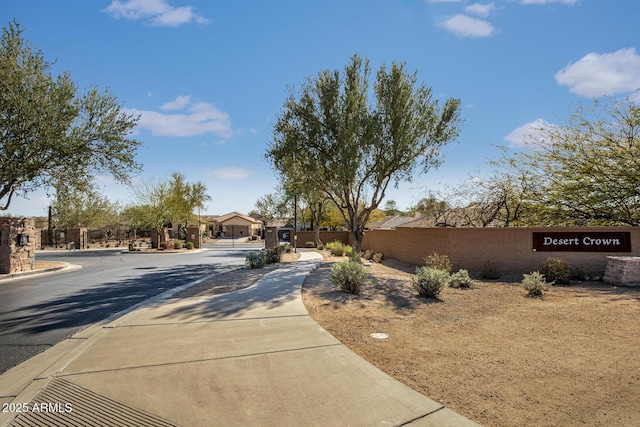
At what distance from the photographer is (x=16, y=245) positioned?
1541cm

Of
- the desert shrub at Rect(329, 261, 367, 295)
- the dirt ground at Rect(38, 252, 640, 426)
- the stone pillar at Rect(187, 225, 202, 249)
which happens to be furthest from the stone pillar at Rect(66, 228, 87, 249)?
the desert shrub at Rect(329, 261, 367, 295)

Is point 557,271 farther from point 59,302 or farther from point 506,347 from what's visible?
point 59,302

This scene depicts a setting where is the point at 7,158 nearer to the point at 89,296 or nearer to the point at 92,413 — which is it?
the point at 89,296

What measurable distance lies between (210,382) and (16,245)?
16.4m

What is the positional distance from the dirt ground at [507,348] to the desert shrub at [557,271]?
1.84m

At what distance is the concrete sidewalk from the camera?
3312 mm

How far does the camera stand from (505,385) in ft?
13.4

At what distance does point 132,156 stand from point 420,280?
15984 mm

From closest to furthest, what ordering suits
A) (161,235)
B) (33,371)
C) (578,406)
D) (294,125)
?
(578,406) < (33,371) < (294,125) < (161,235)

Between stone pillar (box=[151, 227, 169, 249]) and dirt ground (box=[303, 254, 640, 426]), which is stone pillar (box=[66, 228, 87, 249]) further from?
dirt ground (box=[303, 254, 640, 426])

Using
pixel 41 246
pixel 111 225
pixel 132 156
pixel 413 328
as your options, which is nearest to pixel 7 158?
pixel 132 156

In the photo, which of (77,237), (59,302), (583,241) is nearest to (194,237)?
(77,237)

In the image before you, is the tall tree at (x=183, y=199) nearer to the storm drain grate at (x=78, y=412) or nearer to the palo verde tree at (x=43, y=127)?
the palo verde tree at (x=43, y=127)

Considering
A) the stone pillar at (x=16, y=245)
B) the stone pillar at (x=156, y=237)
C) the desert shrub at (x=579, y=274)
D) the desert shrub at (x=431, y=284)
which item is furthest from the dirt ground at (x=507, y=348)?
the stone pillar at (x=156, y=237)
